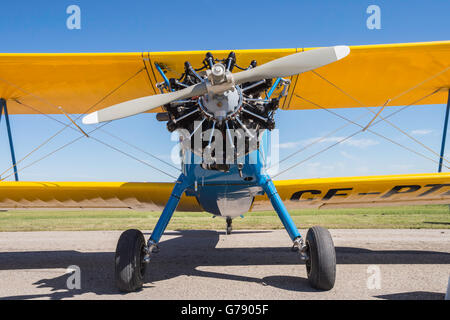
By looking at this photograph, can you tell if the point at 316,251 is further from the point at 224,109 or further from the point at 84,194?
the point at 84,194

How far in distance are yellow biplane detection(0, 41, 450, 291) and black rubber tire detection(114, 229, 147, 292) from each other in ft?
0.04

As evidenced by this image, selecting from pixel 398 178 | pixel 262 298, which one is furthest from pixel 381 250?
pixel 262 298

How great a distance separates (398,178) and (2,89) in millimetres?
7212

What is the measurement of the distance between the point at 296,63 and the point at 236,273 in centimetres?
295

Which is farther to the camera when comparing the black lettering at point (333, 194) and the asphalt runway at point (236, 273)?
the black lettering at point (333, 194)

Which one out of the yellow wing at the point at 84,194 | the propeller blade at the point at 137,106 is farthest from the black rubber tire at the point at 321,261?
the yellow wing at the point at 84,194

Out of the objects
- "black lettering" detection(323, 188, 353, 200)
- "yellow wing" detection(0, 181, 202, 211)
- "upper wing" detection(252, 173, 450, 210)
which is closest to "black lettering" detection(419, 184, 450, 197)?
"upper wing" detection(252, 173, 450, 210)

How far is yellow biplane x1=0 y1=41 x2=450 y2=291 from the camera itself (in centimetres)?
369

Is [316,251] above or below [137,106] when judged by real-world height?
below

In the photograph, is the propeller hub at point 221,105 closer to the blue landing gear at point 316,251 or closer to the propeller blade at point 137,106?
the propeller blade at point 137,106

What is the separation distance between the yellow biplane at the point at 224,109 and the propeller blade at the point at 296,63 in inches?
0.4

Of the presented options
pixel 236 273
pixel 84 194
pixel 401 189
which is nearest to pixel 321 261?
pixel 236 273

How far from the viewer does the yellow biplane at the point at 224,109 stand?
12.1 ft

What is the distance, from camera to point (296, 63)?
3748 mm
